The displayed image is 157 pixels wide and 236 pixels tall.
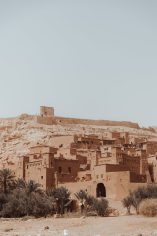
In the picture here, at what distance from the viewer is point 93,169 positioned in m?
44.4

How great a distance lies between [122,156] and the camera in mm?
46500

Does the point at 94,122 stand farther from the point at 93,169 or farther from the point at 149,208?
the point at 149,208

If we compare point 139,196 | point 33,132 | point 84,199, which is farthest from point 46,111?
point 139,196

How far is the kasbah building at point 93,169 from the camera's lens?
4188cm

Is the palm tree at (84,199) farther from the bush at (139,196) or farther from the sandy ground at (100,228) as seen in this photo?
the sandy ground at (100,228)

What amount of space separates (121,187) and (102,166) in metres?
2.97

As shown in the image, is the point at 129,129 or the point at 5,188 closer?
the point at 5,188

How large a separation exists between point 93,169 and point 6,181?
7552mm

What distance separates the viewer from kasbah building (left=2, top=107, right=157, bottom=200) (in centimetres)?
4188

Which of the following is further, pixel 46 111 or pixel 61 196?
pixel 46 111

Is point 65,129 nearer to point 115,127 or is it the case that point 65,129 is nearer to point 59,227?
point 115,127

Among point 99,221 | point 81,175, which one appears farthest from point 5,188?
point 99,221

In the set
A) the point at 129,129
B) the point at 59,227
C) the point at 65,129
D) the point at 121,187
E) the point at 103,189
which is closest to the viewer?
the point at 59,227

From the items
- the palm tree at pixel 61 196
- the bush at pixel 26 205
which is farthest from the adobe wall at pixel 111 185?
the bush at pixel 26 205
